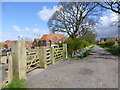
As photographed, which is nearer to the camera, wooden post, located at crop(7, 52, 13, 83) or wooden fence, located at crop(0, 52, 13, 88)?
wooden fence, located at crop(0, 52, 13, 88)

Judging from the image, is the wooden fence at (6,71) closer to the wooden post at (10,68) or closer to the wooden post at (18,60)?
the wooden post at (10,68)

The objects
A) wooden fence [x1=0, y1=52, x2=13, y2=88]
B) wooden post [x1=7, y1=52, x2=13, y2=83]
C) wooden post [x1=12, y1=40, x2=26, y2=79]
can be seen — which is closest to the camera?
wooden fence [x1=0, y1=52, x2=13, y2=88]

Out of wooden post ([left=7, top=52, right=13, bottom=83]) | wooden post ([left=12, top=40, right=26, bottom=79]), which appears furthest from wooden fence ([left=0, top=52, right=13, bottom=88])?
wooden post ([left=12, top=40, right=26, bottom=79])

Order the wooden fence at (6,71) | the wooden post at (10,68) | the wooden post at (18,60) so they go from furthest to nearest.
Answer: the wooden post at (18,60) < the wooden post at (10,68) < the wooden fence at (6,71)

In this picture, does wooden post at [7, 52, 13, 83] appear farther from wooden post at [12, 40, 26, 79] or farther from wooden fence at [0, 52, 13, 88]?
wooden post at [12, 40, 26, 79]

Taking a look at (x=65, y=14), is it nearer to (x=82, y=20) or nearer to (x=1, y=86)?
(x=82, y=20)

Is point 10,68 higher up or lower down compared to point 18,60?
lower down

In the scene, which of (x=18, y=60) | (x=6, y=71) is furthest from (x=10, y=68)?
(x=18, y=60)

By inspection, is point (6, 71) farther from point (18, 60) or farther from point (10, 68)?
point (18, 60)

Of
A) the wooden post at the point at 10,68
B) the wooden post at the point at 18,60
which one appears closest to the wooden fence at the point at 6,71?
the wooden post at the point at 10,68

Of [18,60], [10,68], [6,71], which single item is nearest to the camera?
[6,71]

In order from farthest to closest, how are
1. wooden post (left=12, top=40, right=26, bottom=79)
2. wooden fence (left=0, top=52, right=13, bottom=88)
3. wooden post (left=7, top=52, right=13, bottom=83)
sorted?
wooden post (left=12, top=40, right=26, bottom=79) < wooden post (left=7, top=52, right=13, bottom=83) < wooden fence (left=0, top=52, right=13, bottom=88)

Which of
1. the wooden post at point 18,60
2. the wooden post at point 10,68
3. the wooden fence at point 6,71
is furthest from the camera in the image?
the wooden post at point 18,60

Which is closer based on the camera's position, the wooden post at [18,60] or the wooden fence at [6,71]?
the wooden fence at [6,71]
